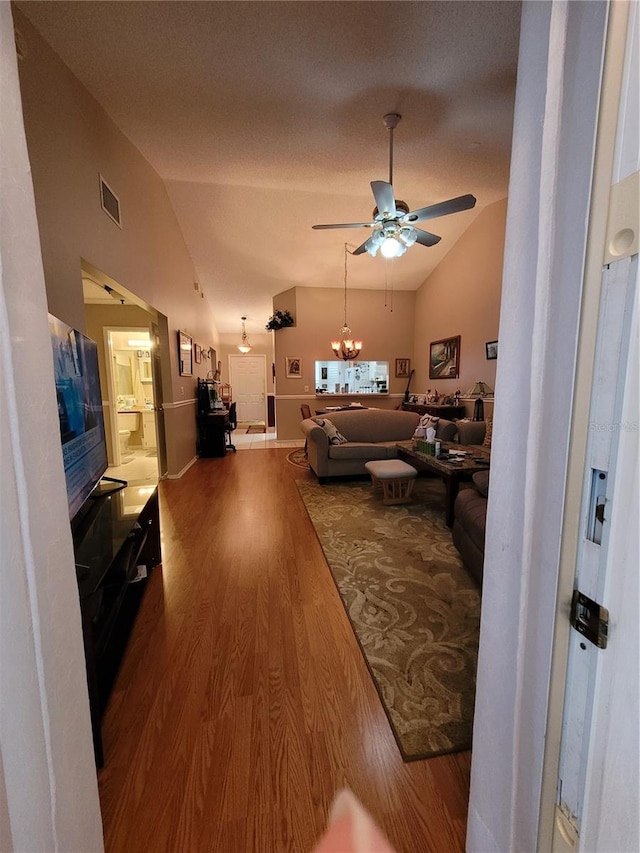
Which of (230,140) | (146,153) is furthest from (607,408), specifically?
(146,153)

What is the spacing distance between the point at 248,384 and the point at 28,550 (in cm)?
1006

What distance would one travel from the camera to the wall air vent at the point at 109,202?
247 cm

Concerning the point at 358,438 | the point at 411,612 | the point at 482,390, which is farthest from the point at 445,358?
the point at 411,612

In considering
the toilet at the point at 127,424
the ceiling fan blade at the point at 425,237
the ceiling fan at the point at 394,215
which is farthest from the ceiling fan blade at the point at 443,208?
the toilet at the point at 127,424

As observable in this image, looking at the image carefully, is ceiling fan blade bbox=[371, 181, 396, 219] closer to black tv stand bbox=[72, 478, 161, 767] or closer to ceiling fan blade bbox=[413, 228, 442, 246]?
ceiling fan blade bbox=[413, 228, 442, 246]

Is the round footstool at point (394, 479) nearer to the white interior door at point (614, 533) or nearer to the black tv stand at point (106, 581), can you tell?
the black tv stand at point (106, 581)

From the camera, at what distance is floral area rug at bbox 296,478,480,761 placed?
125 cm

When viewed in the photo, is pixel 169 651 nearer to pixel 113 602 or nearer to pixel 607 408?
pixel 113 602

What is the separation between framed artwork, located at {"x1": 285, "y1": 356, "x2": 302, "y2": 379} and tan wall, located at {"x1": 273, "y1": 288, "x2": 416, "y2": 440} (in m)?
0.06

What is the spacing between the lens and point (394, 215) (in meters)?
3.00

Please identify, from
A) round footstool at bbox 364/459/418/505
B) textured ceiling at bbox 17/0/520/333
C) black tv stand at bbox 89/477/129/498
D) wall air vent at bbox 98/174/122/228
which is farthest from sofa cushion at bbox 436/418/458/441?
wall air vent at bbox 98/174/122/228

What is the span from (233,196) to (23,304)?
449cm

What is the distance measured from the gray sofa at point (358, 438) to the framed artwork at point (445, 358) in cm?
166

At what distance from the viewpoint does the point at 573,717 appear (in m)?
0.59
